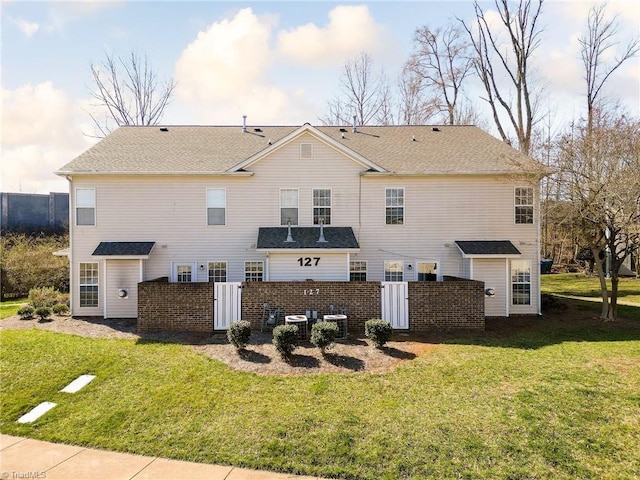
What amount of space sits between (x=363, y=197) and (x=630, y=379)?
1010cm

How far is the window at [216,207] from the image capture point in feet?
49.9

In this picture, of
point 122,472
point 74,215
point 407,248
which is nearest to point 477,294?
point 407,248

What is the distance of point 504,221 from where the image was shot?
1535 cm

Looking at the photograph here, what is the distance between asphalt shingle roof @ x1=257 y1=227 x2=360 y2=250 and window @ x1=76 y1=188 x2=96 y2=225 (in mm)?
6774

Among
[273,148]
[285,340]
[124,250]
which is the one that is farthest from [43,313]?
[273,148]

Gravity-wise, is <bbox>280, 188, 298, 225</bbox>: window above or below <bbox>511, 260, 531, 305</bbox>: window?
above

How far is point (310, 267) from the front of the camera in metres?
14.1

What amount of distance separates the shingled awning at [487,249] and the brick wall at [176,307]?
9824 millimetres

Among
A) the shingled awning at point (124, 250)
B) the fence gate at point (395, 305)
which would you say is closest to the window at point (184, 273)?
the shingled awning at point (124, 250)

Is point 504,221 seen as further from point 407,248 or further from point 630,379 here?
point 630,379

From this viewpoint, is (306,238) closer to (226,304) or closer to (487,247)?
(226,304)

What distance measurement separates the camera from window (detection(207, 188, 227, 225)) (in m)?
15.2

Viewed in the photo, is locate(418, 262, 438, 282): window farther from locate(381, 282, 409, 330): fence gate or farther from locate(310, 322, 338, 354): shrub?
locate(310, 322, 338, 354): shrub

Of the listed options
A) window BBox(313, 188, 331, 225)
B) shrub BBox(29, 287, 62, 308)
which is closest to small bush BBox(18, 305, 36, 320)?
shrub BBox(29, 287, 62, 308)
